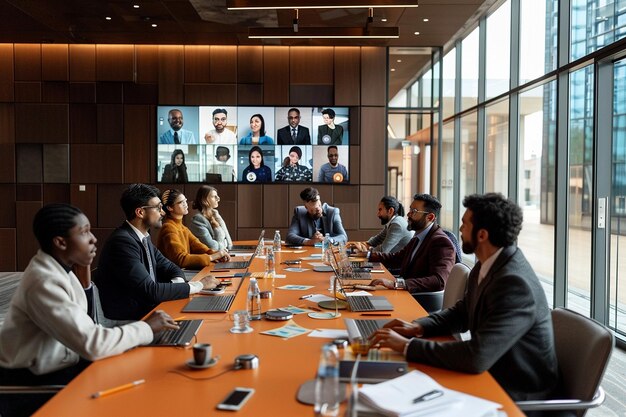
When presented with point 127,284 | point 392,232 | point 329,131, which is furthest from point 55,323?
point 329,131

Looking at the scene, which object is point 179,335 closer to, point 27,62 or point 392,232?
point 392,232

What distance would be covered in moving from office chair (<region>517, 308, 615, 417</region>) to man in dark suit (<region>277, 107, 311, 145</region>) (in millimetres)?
7206

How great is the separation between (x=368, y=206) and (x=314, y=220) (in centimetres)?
255

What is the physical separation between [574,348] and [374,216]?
7164 mm

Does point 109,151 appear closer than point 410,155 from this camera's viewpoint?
Yes

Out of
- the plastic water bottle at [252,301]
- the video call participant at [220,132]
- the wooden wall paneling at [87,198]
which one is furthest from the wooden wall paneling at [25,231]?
the plastic water bottle at [252,301]

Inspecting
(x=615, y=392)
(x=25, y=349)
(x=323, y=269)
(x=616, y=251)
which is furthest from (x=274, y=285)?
(x=616, y=251)

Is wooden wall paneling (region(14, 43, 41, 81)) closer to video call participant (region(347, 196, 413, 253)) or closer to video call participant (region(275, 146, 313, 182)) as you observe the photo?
video call participant (region(275, 146, 313, 182))

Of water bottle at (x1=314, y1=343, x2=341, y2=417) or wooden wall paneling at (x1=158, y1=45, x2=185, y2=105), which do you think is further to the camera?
wooden wall paneling at (x1=158, y1=45, x2=185, y2=105)

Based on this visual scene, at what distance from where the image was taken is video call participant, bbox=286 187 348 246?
7.01m

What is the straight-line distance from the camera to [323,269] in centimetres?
469

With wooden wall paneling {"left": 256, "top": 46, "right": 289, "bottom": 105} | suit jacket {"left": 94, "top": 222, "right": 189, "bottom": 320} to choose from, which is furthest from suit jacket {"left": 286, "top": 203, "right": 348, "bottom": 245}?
suit jacket {"left": 94, "top": 222, "right": 189, "bottom": 320}

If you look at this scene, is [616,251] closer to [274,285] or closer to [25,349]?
[274,285]

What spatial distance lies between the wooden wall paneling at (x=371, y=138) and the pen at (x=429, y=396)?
7.79 meters
